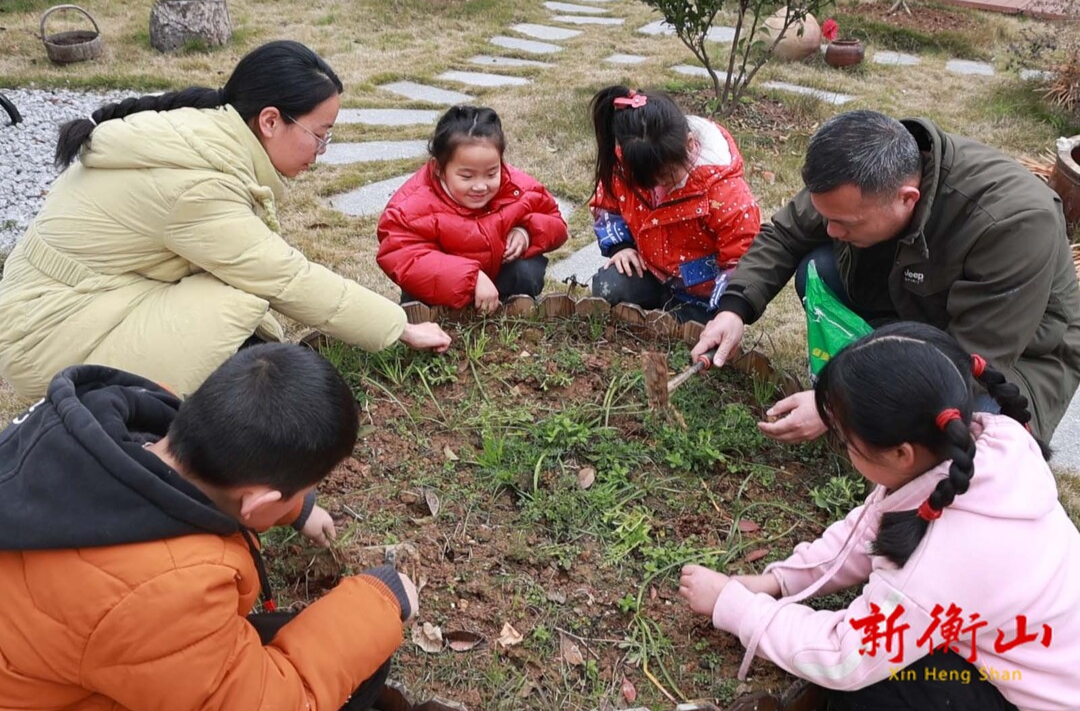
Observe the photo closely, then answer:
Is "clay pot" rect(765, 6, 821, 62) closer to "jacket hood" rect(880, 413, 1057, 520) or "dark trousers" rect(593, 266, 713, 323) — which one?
"dark trousers" rect(593, 266, 713, 323)

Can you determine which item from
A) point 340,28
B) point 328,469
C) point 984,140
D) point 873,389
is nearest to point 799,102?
point 984,140

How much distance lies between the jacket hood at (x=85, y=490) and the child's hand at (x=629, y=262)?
2.04 m

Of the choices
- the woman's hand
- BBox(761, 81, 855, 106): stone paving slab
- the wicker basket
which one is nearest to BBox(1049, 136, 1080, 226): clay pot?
BBox(761, 81, 855, 106): stone paving slab

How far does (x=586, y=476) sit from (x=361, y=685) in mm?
901

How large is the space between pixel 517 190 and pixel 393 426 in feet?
3.41

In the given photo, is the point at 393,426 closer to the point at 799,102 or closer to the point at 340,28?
the point at 799,102

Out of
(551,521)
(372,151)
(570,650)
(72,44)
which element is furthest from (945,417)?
(72,44)

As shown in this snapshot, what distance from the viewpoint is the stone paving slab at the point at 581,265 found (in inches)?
151

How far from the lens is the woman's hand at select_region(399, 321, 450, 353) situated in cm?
270

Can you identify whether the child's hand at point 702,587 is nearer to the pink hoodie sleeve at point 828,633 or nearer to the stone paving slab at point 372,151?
the pink hoodie sleeve at point 828,633

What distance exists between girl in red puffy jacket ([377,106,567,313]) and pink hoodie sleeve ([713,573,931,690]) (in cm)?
145

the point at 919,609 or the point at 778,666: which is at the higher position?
the point at 919,609

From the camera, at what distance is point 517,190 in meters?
3.17

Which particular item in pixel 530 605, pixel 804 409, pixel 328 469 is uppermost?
pixel 328 469
